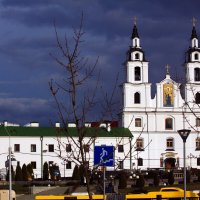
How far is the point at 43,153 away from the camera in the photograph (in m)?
66.6

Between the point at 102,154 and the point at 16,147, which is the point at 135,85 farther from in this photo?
the point at 102,154

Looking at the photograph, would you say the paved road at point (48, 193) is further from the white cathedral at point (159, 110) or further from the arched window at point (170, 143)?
the arched window at point (170, 143)

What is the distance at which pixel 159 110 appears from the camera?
72.1 m

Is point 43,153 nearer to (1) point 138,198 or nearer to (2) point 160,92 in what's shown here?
(2) point 160,92

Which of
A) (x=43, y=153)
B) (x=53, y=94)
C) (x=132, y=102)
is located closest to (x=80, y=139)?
(x=53, y=94)

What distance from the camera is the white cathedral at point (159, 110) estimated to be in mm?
70875

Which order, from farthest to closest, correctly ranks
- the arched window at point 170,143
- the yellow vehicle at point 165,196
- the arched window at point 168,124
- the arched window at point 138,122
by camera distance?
the arched window at point 168,124
the arched window at point 170,143
the arched window at point 138,122
the yellow vehicle at point 165,196

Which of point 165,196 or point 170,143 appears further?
point 170,143

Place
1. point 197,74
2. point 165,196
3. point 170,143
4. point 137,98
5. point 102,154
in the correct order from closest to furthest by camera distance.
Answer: point 102,154, point 165,196, point 170,143, point 137,98, point 197,74

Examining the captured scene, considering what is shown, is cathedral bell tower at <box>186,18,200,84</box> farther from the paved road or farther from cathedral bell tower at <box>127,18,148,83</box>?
the paved road

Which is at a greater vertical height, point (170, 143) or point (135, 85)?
point (135, 85)

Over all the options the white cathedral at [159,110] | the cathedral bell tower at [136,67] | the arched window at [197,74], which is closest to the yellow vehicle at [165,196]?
the white cathedral at [159,110]

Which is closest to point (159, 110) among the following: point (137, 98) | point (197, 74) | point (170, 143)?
point (137, 98)

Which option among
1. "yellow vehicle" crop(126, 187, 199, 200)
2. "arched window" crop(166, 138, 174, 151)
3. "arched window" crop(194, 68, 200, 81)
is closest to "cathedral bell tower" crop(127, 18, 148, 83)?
"arched window" crop(194, 68, 200, 81)
